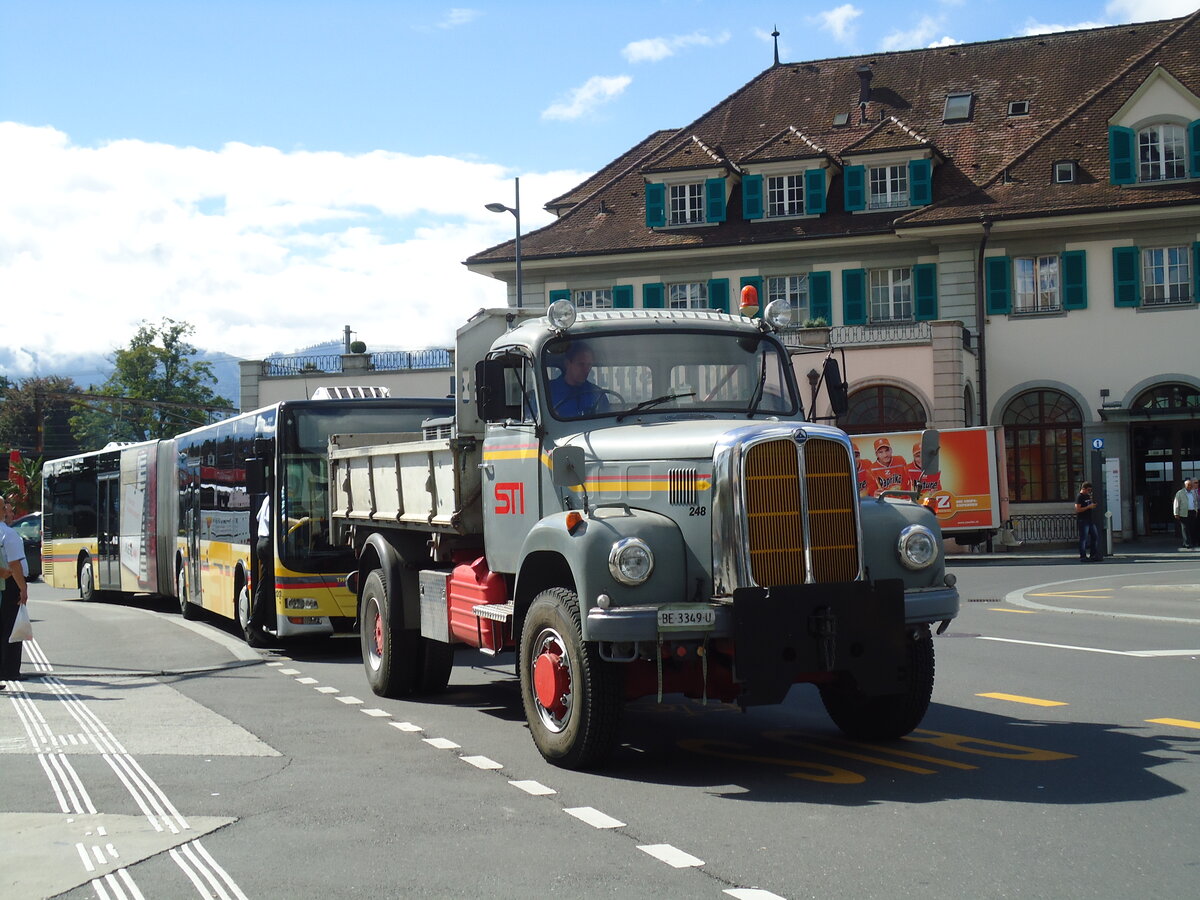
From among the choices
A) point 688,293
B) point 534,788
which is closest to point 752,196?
point 688,293

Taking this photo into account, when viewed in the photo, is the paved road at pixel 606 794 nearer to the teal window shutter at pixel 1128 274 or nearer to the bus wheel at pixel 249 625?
the bus wheel at pixel 249 625

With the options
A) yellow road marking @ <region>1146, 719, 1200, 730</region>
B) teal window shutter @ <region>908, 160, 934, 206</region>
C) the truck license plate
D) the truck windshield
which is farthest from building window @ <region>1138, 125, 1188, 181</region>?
the truck license plate

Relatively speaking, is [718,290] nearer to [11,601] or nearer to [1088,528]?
[1088,528]

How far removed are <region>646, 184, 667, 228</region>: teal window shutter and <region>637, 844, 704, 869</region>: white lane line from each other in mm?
40845

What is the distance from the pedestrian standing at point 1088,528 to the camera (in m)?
33.3

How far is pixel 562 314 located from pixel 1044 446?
33719 mm

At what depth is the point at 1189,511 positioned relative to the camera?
3541 cm

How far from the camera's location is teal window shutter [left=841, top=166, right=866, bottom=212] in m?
43.9

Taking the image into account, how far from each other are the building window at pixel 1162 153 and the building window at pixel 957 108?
23.5ft

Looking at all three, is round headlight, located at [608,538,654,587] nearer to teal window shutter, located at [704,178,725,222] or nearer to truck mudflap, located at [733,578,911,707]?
truck mudflap, located at [733,578,911,707]

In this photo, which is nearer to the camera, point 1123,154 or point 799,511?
point 799,511

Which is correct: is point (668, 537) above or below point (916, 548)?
above

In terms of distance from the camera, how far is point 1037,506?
40344 millimetres

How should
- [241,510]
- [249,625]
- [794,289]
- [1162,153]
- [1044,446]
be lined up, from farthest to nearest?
1. [794,289]
2. [1044,446]
3. [1162,153]
4. [241,510]
5. [249,625]
